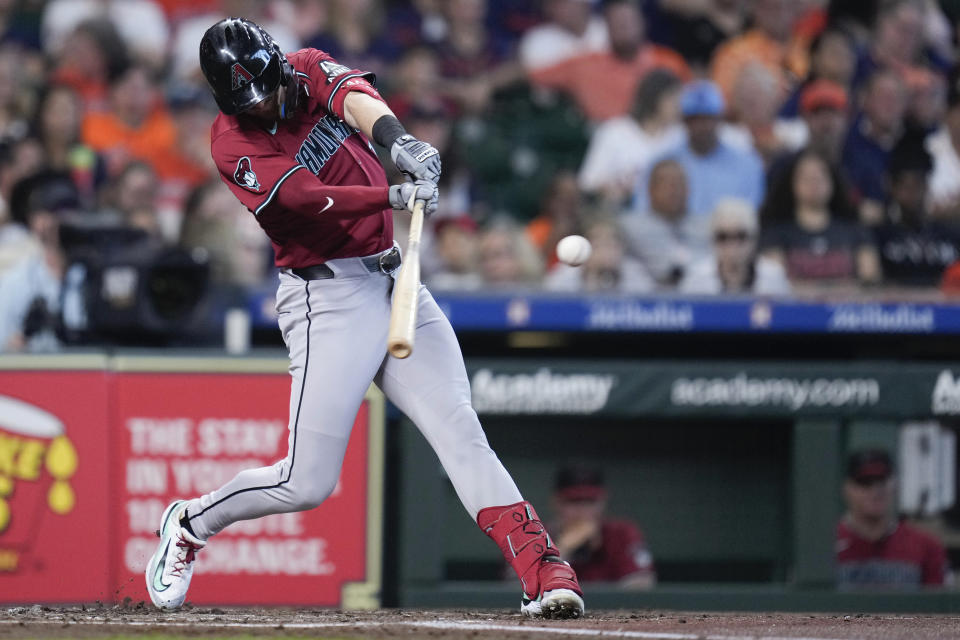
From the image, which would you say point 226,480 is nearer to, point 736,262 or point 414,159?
point 414,159

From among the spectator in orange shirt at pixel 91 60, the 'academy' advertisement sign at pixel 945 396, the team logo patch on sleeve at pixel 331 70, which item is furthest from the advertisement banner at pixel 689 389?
the spectator in orange shirt at pixel 91 60

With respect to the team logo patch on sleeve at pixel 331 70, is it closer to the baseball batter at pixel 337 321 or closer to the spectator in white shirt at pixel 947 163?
the baseball batter at pixel 337 321

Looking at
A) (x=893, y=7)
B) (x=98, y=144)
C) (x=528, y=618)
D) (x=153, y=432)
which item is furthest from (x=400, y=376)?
(x=893, y=7)

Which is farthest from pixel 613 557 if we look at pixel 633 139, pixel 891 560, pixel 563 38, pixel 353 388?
pixel 563 38

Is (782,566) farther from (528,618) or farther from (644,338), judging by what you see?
(528,618)

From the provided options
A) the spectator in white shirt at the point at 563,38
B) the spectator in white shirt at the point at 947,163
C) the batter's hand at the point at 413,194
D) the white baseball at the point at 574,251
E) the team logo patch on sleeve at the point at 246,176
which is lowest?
the white baseball at the point at 574,251

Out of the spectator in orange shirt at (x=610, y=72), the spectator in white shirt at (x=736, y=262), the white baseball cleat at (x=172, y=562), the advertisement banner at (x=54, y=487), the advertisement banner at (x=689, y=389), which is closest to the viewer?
the white baseball cleat at (x=172, y=562)

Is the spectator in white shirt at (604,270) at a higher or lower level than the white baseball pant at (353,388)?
higher
